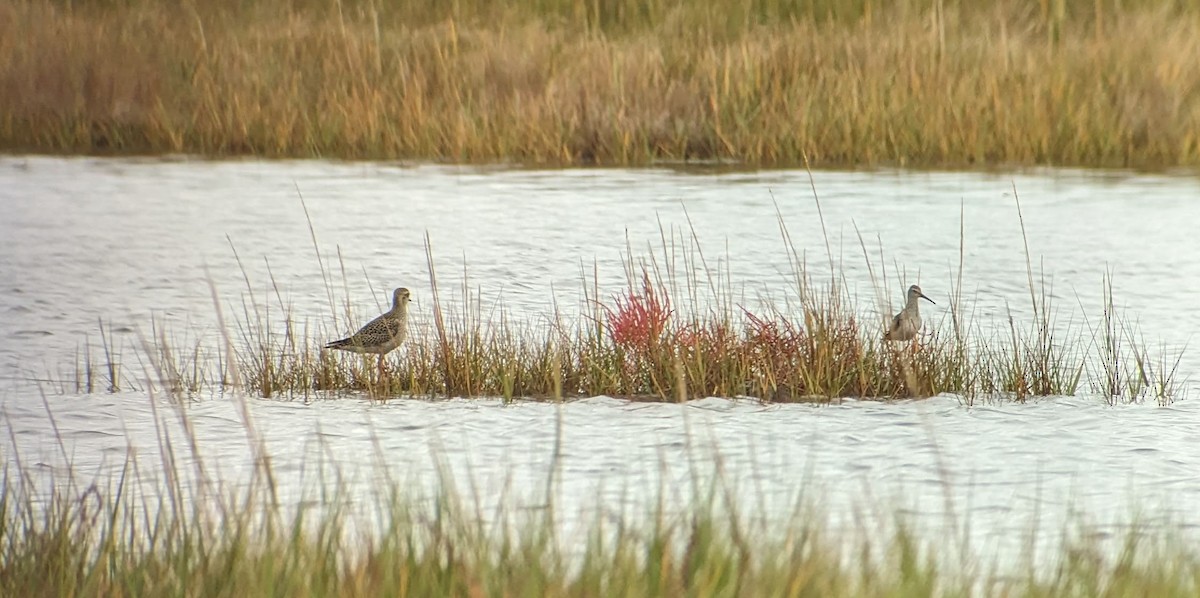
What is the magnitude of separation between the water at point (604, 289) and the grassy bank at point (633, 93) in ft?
1.07

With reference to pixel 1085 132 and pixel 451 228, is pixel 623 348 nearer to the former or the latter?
pixel 451 228

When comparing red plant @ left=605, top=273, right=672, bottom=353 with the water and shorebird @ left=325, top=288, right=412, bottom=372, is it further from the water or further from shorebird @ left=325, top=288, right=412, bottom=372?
shorebird @ left=325, top=288, right=412, bottom=372

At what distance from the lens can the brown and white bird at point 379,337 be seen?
6.20 metres

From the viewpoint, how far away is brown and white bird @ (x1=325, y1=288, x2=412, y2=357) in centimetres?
620

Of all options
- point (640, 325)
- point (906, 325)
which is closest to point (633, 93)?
point (906, 325)

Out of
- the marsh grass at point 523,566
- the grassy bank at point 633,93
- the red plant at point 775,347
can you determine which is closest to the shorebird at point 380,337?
the red plant at point 775,347

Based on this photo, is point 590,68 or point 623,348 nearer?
point 623,348

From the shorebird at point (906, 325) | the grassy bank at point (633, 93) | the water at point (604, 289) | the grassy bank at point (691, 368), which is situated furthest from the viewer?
the grassy bank at point (633, 93)

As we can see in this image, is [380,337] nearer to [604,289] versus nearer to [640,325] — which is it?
[640,325]

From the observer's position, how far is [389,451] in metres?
5.14

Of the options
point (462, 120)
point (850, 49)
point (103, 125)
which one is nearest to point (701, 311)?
point (462, 120)

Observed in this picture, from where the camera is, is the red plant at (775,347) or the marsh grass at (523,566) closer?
the marsh grass at (523,566)

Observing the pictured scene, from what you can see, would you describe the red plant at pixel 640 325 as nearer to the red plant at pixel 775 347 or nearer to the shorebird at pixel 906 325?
the red plant at pixel 775 347

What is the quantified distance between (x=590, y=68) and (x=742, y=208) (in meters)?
2.84
